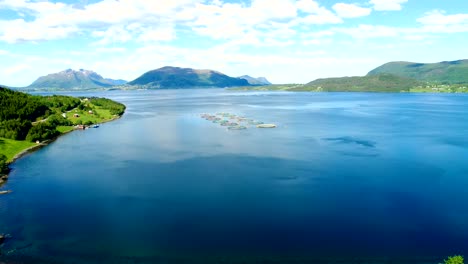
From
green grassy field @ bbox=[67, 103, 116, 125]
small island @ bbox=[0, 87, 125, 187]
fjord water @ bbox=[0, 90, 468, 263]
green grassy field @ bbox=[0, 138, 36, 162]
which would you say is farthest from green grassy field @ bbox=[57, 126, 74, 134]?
green grassy field @ bbox=[0, 138, 36, 162]

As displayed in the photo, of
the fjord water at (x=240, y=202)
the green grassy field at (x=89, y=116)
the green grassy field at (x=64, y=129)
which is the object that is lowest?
the fjord water at (x=240, y=202)

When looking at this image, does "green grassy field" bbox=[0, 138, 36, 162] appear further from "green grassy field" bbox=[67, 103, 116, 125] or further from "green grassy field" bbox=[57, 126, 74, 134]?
"green grassy field" bbox=[67, 103, 116, 125]

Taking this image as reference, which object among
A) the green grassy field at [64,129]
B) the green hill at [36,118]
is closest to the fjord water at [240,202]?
the green hill at [36,118]

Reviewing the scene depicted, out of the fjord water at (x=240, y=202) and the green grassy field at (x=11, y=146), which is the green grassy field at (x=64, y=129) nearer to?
the fjord water at (x=240, y=202)

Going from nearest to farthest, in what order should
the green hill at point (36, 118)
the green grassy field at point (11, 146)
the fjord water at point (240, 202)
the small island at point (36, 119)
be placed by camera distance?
the fjord water at point (240, 202)
the green grassy field at point (11, 146)
the small island at point (36, 119)
the green hill at point (36, 118)

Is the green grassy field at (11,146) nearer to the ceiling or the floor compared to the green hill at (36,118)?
nearer to the floor

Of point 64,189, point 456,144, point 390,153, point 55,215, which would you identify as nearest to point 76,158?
point 64,189
